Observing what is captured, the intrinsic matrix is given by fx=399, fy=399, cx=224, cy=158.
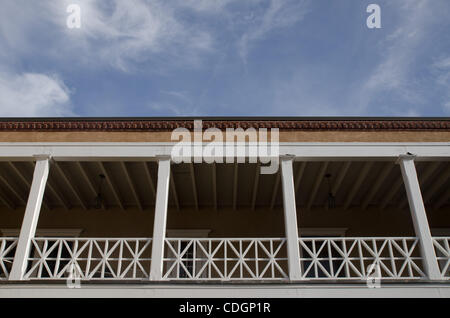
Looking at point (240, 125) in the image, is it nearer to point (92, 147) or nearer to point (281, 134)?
point (281, 134)

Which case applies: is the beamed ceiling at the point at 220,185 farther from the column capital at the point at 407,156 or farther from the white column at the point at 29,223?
the white column at the point at 29,223

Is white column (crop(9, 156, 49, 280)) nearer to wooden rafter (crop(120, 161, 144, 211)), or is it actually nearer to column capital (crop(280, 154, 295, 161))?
wooden rafter (crop(120, 161, 144, 211))

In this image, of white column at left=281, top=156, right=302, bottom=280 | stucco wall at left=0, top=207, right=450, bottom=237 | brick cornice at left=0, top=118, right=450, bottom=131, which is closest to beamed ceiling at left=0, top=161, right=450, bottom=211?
stucco wall at left=0, top=207, right=450, bottom=237

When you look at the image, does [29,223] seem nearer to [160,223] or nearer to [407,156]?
[160,223]

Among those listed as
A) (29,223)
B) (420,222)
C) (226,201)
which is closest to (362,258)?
(420,222)

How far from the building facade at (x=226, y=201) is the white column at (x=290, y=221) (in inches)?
0.8

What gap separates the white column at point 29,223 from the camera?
7.40 m

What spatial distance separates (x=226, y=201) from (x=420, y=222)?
5.67 meters

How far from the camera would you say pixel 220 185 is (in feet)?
36.1

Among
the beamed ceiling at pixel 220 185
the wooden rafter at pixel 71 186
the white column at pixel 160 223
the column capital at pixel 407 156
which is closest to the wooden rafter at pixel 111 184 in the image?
the beamed ceiling at pixel 220 185

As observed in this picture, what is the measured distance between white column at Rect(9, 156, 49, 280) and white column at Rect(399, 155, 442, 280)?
745cm
